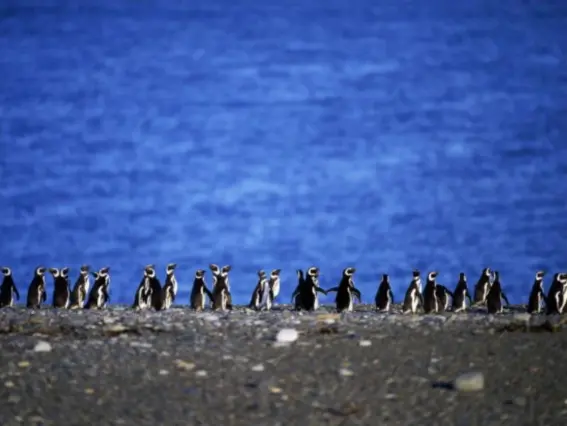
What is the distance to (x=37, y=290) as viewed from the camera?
13.0m

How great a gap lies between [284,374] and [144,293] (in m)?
6.34

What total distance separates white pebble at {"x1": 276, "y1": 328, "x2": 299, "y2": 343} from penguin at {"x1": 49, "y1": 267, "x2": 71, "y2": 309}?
584 cm

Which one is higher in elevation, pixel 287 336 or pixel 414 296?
pixel 414 296

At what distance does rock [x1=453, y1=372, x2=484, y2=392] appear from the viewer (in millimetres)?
5938

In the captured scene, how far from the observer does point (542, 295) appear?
40.3ft

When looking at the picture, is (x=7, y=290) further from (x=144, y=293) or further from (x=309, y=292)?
(x=309, y=292)

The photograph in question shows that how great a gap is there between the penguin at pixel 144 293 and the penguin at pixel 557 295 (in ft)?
13.1

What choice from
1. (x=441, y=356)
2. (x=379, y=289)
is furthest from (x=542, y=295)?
(x=441, y=356)

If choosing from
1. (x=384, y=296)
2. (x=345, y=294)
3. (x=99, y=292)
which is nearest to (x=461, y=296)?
(x=384, y=296)

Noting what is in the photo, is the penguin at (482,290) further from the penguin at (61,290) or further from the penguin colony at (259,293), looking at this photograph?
the penguin at (61,290)

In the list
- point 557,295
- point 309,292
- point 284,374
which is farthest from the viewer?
point 309,292

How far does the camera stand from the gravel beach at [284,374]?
5.53 meters

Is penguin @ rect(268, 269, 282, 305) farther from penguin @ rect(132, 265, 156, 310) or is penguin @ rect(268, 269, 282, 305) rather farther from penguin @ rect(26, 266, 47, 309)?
penguin @ rect(26, 266, 47, 309)

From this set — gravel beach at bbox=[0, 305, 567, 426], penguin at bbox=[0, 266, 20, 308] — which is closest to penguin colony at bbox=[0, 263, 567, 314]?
penguin at bbox=[0, 266, 20, 308]
